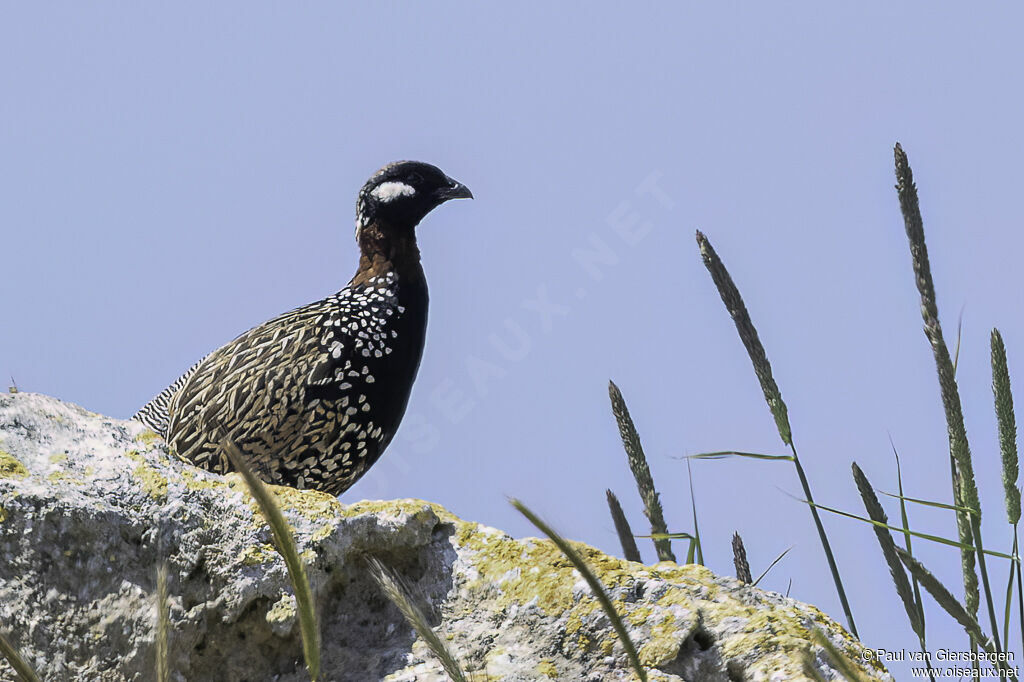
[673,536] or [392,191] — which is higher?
[392,191]

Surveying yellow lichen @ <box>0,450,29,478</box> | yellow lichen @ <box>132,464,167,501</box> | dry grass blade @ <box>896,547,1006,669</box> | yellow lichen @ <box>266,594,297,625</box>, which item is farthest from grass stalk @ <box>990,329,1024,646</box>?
yellow lichen @ <box>0,450,29,478</box>

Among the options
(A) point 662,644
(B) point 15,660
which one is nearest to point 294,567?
(B) point 15,660

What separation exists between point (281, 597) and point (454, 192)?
3.84 m

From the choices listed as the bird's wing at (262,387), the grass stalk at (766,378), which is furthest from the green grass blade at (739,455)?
the bird's wing at (262,387)

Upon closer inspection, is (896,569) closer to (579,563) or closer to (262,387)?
(579,563)

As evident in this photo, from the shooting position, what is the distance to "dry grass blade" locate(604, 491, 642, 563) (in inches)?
140

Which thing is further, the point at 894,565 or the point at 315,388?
the point at 315,388

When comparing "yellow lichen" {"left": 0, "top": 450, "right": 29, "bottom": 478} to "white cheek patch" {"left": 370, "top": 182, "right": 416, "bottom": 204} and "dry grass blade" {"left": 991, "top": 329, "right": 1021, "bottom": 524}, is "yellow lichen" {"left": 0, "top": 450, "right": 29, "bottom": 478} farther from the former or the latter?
"white cheek patch" {"left": 370, "top": 182, "right": 416, "bottom": 204}

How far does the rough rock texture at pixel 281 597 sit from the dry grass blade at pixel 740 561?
483 mm

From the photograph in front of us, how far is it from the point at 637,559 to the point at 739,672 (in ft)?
2.15

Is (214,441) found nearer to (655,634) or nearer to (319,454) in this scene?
(319,454)

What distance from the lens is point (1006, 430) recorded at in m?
2.86

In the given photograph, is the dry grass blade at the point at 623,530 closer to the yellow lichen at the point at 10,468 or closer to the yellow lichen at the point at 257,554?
the yellow lichen at the point at 257,554

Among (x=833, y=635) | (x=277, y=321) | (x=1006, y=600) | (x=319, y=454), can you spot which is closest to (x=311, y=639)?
(x=833, y=635)
